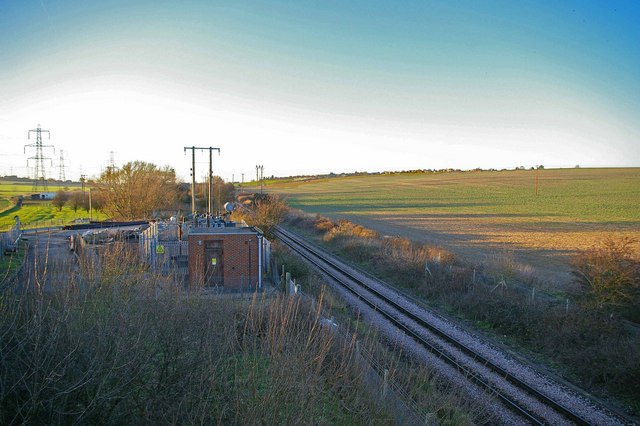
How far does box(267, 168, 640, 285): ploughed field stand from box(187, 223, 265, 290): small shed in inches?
519

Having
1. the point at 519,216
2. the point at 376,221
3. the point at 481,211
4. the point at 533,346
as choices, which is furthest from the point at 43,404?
the point at 481,211

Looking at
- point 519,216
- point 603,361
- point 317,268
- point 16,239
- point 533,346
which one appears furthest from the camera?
point 519,216

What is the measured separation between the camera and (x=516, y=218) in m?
46.7

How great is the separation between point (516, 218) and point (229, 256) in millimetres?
37979

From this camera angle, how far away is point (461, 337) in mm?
14094

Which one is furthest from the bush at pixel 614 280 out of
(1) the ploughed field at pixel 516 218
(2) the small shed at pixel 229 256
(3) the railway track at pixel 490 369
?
(2) the small shed at pixel 229 256

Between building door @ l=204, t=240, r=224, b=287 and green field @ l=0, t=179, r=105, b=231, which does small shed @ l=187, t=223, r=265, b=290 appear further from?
green field @ l=0, t=179, r=105, b=231

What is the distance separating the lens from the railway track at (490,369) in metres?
9.46

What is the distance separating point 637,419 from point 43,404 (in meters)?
11.7

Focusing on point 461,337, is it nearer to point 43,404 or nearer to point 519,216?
point 43,404

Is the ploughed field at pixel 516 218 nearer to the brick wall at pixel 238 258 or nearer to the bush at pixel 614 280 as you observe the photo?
the bush at pixel 614 280

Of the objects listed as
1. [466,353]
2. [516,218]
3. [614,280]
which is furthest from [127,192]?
[614,280]

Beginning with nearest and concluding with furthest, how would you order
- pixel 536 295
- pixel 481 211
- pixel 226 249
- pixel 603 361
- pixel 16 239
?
pixel 603 361 < pixel 536 295 < pixel 226 249 < pixel 16 239 < pixel 481 211

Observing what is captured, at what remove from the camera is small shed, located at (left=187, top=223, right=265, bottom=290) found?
63.1 ft
